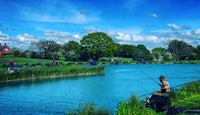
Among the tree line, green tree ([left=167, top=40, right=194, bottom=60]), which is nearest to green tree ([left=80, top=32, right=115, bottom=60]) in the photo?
the tree line

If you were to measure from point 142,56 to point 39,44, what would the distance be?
156 ft

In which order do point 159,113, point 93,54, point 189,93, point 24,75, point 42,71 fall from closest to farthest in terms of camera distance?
point 159,113, point 189,93, point 24,75, point 42,71, point 93,54

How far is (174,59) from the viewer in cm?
14362

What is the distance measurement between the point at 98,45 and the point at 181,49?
49462 mm

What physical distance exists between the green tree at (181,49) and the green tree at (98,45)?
41.4m

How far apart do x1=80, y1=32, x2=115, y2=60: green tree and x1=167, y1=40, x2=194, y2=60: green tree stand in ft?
136

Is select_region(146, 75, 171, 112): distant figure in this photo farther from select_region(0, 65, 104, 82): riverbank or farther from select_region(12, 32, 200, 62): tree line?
select_region(12, 32, 200, 62): tree line

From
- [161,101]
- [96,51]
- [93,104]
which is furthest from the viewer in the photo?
[96,51]

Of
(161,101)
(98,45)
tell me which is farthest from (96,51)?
(161,101)

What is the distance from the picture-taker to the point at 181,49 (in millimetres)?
149125

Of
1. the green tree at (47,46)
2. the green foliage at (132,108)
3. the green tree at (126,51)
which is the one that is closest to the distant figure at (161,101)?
the green foliage at (132,108)

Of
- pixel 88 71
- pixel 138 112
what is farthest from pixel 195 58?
pixel 138 112

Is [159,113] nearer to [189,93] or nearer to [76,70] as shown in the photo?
[189,93]

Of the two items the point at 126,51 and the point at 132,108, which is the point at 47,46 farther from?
the point at 132,108
